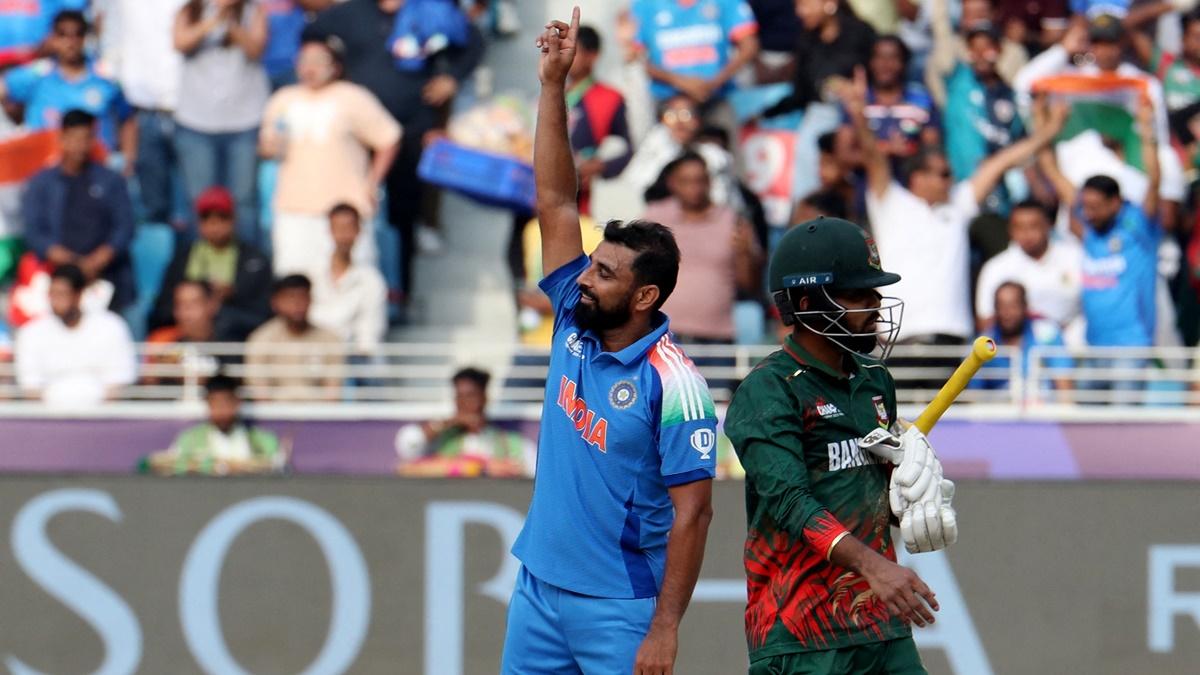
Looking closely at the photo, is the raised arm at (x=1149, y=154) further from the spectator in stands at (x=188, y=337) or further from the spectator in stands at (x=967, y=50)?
the spectator in stands at (x=188, y=337)

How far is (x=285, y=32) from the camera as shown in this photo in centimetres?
1148

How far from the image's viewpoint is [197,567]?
30.0ft

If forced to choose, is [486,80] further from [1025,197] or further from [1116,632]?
[1116,632]

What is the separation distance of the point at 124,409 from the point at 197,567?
4.07 ft

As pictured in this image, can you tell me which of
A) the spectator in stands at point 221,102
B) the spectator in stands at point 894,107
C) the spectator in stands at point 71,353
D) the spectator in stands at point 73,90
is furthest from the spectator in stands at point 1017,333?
the spectator in stands at point 73,90

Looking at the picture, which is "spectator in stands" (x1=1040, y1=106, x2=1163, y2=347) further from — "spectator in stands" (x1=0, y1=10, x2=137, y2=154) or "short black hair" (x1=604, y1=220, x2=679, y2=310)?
"short black hair" (x1=604, y1=220, x2=679, y2=310)

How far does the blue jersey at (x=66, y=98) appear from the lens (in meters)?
11.3

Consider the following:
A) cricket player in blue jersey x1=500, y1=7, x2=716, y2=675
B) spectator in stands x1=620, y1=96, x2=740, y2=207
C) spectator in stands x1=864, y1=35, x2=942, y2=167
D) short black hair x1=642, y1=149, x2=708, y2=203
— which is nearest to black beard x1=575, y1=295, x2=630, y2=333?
cricket player in blue jersey x1=500, y1=7, x2=716, y2=675

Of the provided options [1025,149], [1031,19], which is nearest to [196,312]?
[1025,149]

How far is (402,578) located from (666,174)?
8.66 feet

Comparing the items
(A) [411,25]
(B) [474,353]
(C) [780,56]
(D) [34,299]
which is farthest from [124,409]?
(C) [780,56]

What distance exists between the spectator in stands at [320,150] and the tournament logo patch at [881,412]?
20.4 feet

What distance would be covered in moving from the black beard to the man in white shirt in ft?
17.7

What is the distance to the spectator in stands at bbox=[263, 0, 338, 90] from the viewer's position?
449 inches
